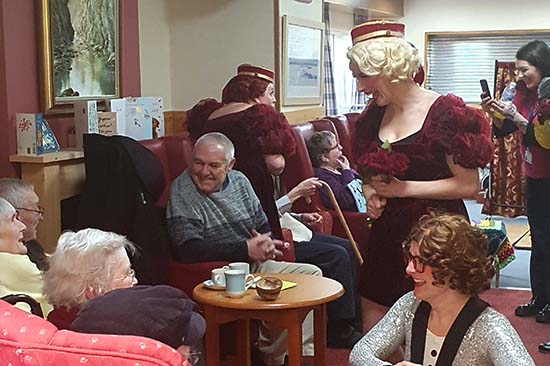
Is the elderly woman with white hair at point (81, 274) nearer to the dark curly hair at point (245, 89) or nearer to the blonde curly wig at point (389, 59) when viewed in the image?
the blonde curly wig at point (389, 59)

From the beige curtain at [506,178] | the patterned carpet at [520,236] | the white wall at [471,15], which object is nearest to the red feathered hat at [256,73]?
the patterned carpet at [520,236]

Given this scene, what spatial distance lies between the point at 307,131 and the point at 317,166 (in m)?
0.34

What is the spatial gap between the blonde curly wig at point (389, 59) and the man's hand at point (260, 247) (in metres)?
1.23

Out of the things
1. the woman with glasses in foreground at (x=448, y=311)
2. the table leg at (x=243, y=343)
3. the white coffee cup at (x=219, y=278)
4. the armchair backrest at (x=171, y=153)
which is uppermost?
the armchair backrest at (x=171, y=153)

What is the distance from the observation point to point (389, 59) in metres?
2.42

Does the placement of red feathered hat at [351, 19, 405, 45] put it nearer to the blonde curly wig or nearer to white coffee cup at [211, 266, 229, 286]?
the blonde curly wig

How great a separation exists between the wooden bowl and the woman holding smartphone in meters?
1.93

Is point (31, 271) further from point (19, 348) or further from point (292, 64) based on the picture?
point (292, 64)

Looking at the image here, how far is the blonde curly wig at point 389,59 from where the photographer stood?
2.41 m

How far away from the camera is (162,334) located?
143 centimetres

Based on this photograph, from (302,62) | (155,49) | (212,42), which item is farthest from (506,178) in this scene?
(155,49)

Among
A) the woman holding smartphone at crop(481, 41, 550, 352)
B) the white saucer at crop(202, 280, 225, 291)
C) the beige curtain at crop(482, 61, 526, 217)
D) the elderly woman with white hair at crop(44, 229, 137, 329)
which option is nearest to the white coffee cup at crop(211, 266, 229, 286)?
the white saucer at crop(202, 280, 225, 291)

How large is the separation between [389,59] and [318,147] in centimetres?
240

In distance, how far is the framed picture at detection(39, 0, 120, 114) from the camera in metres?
3.63
